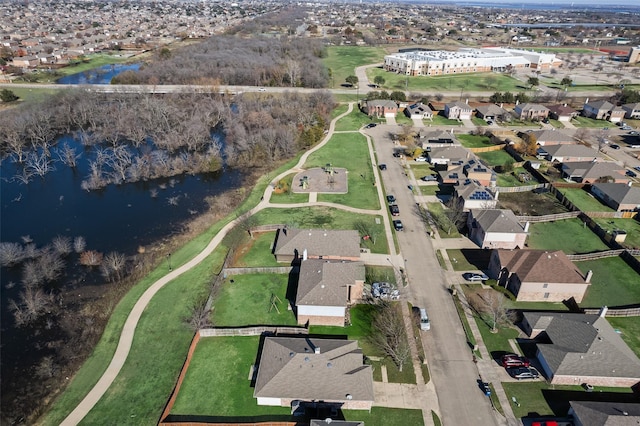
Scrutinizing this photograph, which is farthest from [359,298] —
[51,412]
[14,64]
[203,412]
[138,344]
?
[14,64]

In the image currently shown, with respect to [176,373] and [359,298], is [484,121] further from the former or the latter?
[176,373]

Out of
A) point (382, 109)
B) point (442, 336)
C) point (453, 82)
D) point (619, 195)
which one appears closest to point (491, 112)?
point (382, 109)

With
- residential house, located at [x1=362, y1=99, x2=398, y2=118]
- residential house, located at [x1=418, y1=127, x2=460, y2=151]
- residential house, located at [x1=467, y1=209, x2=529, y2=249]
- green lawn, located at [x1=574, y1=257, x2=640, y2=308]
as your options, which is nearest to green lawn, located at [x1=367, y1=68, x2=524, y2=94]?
residential house, located at [x1=362, y1=99, x2=398, y2=118]

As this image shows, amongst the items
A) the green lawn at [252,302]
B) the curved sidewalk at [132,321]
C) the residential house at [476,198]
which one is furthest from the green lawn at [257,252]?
the residential house at [476,198]

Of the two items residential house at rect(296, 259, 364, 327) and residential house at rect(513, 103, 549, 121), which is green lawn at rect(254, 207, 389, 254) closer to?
residential house at rect(296, 259, 364, 327)

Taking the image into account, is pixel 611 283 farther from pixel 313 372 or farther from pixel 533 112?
pixel 533 112

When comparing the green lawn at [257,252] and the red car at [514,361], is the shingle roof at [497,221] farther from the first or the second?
the green lawn at [257,252]
